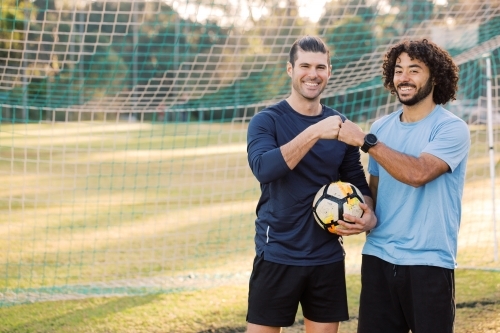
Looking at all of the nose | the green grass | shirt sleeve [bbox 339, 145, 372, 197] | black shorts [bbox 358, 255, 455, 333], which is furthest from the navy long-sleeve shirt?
the green grass

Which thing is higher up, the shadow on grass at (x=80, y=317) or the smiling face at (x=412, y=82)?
the smiling face at (x=412, y=82)

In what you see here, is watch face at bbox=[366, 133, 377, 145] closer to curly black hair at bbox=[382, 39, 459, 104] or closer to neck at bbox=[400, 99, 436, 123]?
neck at bbox=[400, 99, 436, 123]

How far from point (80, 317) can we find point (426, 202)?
3394 millimetres

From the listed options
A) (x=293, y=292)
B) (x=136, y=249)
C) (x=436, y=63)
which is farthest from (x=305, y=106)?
(x=136, y=249)

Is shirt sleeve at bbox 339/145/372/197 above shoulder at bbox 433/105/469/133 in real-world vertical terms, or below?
below

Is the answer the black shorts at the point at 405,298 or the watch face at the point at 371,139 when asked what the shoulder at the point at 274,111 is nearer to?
the watch face at the point at 371,139

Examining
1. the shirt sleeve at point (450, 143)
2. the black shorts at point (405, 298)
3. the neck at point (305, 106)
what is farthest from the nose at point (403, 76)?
the black shorts at point (405, 298)

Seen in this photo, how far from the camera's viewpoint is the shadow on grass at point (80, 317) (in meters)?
5.35

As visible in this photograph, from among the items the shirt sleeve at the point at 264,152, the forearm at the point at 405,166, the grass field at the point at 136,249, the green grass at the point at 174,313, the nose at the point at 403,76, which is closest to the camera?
the forearm at the point at 405,166

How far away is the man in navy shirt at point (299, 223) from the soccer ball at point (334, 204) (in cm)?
6

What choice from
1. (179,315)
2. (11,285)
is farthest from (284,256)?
(11,285)

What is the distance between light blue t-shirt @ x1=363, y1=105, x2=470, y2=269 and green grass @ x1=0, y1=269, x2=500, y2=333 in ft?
6.80

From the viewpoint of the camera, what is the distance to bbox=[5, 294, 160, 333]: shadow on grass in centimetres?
535

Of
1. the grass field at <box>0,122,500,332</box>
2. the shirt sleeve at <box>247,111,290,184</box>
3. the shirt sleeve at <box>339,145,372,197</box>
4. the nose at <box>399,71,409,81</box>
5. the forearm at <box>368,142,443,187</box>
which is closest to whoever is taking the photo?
the forearm at <box>368,142,443,187</box>
